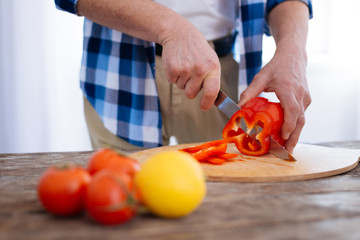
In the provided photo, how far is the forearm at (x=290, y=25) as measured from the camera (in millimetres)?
1454

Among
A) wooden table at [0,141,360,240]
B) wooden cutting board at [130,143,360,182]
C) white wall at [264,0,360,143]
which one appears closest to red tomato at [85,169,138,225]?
wooden table at [0,141,360,240]

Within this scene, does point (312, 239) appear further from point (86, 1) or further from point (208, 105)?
point (86, 1)

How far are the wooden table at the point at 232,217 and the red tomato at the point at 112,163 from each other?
89 mm

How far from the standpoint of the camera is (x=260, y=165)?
1123 millimetres

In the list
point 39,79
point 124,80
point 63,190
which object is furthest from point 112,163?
point 39,79

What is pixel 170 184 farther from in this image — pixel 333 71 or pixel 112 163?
pixel 333 71

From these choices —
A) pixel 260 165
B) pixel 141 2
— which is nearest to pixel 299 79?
pixel 260 165

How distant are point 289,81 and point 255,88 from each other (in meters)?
0.12

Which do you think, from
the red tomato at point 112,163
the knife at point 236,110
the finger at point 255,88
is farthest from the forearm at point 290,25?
the red tomato at point 112,163

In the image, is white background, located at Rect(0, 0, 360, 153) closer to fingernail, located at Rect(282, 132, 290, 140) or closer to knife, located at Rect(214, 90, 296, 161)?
knife, located at Rect(214, 90, 296, 161)

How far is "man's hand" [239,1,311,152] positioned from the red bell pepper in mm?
23

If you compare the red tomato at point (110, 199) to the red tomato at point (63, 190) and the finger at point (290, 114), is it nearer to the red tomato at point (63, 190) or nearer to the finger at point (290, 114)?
the red tomato at point (63, 190)

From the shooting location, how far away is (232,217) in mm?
702

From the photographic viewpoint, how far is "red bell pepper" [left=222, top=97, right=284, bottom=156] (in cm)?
128
